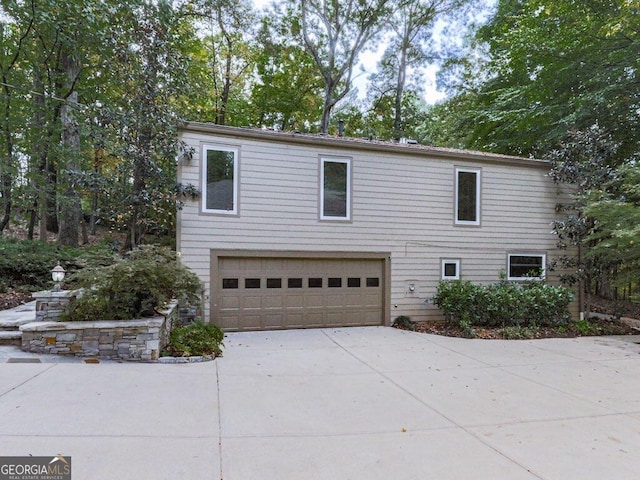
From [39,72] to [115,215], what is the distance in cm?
678

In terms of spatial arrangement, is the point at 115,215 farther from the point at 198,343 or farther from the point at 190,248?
the point at 198,343

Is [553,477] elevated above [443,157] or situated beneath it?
situated beneath

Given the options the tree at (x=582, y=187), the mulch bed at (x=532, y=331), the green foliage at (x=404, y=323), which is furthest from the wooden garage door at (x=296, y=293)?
the tree at (x=582, y=187)

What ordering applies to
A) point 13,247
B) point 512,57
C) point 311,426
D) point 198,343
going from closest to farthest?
point 311,426 < point 198,343 < point 13,247 < point 512,57

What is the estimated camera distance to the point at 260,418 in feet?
12.0

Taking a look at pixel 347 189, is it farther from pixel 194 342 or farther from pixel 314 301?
pixel 194 342

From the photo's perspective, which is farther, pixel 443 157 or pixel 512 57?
pixel 512 57

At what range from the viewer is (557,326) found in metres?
9.07

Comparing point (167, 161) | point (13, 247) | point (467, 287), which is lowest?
point (467, 287)

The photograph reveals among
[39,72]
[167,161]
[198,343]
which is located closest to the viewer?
[198,343]

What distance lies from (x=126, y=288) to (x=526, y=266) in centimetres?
943

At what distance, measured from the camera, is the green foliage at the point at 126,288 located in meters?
5.55

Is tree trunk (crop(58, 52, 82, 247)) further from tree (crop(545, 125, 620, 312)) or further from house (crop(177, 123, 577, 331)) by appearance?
tree (crop(545, 125, 620, 312))

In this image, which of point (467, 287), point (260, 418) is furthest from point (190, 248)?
point (467, 287)
